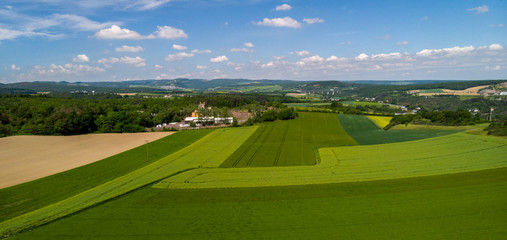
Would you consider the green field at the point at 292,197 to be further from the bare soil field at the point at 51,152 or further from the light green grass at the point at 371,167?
the bare soil field at the point at 51,152

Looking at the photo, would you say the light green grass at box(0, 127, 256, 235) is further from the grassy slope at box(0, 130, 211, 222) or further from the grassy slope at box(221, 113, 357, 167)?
the grassy slope at box(221, 113, 357, 167)

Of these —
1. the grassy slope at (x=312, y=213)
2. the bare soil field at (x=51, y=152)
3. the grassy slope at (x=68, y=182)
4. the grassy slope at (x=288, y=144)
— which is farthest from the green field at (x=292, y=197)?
the bare soil field at (x=51, y=152)

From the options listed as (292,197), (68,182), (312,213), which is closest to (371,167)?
(292,197)

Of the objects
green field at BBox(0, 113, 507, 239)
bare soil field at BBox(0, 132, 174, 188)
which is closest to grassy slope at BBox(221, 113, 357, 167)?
green field at BBox(0, 113, 507, 239)

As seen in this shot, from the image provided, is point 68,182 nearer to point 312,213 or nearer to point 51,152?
point 51,152

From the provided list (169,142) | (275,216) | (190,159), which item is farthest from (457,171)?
(169,142)
